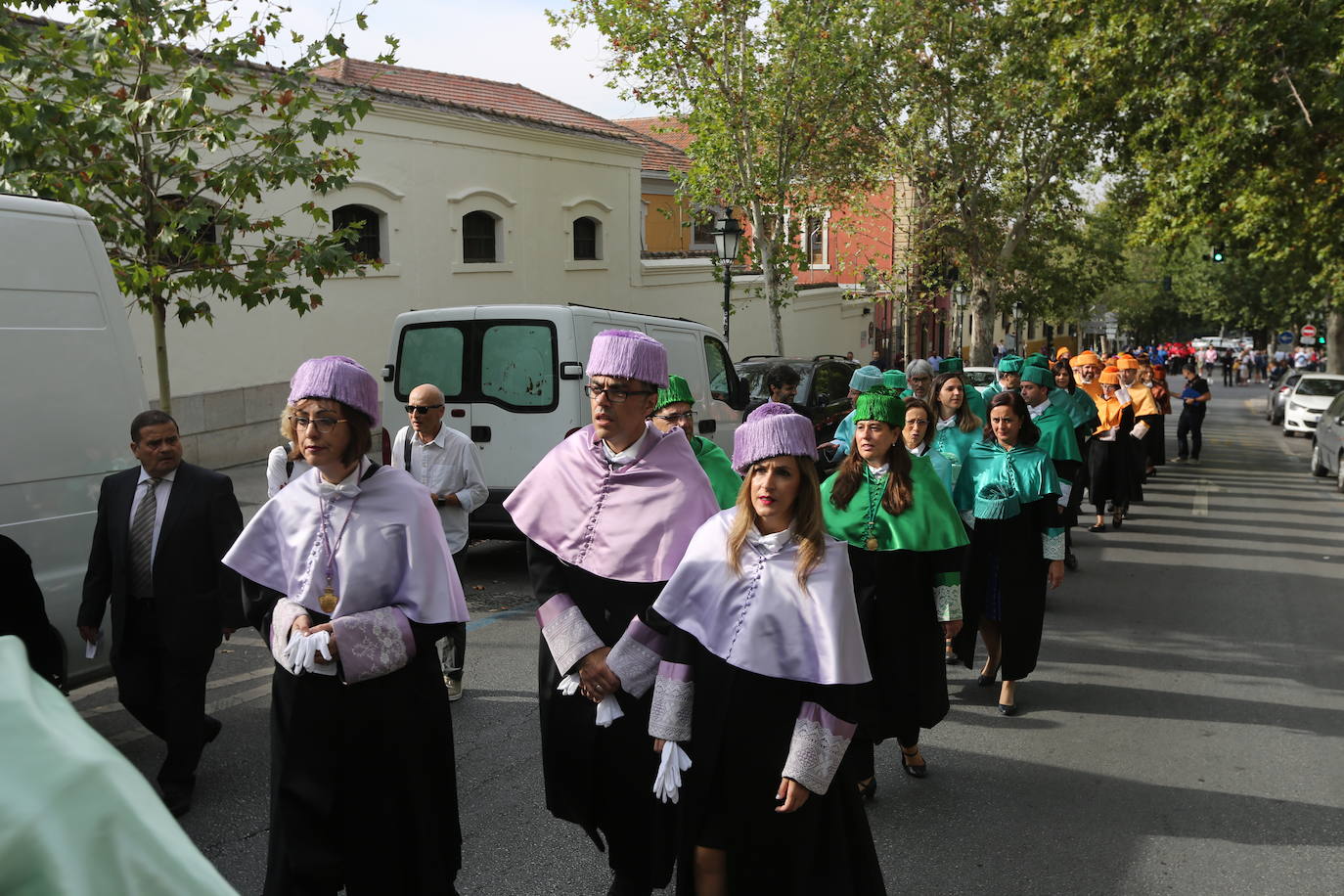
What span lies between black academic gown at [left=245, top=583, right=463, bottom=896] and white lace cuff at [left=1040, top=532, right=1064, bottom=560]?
14.4 feet

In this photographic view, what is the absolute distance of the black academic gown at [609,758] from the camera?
13.1ft

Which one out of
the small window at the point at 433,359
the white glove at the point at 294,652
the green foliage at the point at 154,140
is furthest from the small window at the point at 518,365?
the white glove at the point at 294,652

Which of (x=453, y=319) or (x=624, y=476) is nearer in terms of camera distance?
(x=624, y=476)

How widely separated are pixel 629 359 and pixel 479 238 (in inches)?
689

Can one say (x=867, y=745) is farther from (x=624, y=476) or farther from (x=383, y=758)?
(x=383, y=758)

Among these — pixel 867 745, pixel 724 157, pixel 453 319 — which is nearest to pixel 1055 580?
pixel 867 745

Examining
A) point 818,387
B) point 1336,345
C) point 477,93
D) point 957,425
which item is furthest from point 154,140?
point 1336,345

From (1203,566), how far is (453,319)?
770 centimetres

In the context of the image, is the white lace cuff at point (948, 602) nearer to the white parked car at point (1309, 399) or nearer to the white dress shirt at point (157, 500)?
the white dress shirt at point (157, 500)

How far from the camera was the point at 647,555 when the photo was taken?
13.2ft

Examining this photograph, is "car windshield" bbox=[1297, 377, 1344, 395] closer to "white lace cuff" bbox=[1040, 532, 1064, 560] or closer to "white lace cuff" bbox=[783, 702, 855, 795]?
"white lace cuff" bbox=[1040, 532, 1064, 560]

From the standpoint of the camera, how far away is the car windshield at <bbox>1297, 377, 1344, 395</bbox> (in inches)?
1146

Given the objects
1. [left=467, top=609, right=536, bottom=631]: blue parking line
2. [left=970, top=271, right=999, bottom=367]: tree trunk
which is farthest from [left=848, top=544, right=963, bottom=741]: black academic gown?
[left=970, top=271, right=999, bottom=367]: tree trunk

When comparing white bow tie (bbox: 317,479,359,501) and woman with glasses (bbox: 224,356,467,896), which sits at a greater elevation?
white bow tie (bbox: 317,479,359,501)
